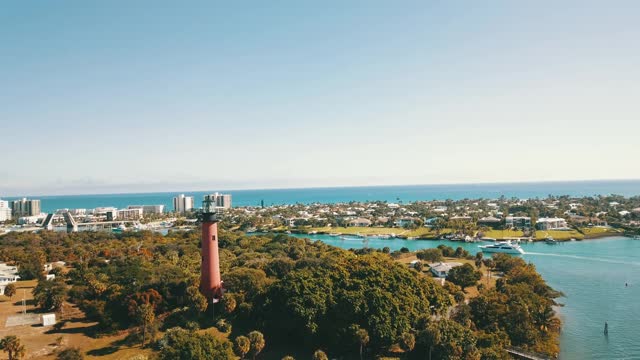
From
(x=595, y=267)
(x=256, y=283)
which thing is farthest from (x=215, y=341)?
(x=595, y=267)

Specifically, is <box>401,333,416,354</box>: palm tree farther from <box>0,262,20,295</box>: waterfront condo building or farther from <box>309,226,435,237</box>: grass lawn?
<box>309,226,435,237</box>: grass lawn

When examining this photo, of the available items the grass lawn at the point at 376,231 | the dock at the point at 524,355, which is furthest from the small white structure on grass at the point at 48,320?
the grass lawn at the point at 376,231

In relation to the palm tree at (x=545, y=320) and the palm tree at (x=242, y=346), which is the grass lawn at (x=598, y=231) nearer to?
the palm tree at (x=545, y=320)

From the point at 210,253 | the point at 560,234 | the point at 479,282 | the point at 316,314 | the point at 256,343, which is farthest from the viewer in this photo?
the point at 560,234

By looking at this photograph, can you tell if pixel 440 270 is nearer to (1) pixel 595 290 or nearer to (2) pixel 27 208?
(1) pixel 595 290

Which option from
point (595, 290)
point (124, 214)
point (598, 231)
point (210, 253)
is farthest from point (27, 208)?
point (595, 290)

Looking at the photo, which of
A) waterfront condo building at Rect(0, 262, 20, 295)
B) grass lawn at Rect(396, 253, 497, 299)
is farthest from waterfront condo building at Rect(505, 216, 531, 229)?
waterfront condo building at Rect(0, 262, 20, 295)

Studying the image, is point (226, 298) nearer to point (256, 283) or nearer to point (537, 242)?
point (256, 283)

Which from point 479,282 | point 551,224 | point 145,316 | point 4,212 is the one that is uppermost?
point 145,316
